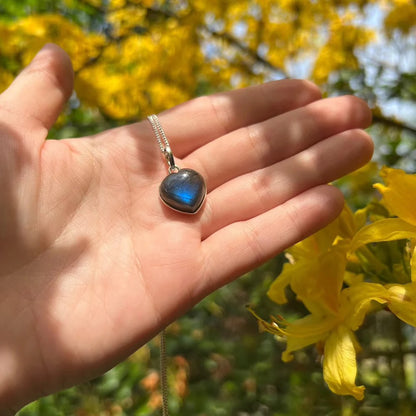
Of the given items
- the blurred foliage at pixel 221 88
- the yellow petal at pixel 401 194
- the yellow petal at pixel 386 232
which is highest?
the yellow petal at pixel 401 194

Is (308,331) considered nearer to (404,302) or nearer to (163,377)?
(404,302)

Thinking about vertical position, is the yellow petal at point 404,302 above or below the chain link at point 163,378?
above

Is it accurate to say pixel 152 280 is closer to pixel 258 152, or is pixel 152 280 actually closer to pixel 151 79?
pixel 258 152

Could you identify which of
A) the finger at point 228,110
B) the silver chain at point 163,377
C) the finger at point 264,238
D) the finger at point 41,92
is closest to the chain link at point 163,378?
the silver chain at point 163,377

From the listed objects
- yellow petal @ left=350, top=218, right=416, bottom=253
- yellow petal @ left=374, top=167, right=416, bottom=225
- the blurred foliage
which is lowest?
the blurred foliage

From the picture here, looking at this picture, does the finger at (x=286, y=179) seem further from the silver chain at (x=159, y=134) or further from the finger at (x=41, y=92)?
the finger at (x=41, y=92)

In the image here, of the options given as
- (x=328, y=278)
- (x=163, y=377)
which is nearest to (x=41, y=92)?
(x=163, y=377)

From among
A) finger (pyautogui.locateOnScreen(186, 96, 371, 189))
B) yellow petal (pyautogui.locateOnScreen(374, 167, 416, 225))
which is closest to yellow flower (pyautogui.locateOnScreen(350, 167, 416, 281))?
yellow petal (pyautogui.locateOnScreen(374, 167, 416, 225))

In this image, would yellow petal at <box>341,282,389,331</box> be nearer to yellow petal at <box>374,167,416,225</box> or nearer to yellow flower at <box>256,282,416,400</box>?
yellow flower at <box>256,282,416,400</box>
